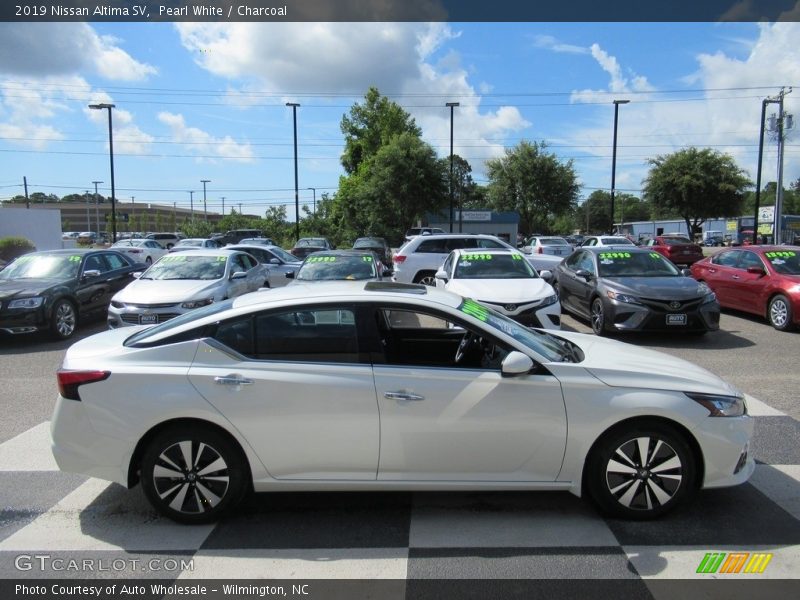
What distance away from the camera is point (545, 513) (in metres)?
3.79

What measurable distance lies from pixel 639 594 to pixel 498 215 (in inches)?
1654

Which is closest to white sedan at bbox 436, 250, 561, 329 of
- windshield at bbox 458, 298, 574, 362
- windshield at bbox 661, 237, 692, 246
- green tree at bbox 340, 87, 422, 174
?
windshield at bbox 458, 298, 574, 362

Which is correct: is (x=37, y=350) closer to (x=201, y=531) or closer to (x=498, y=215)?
(x=201, y=531)

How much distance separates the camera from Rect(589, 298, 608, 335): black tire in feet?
32.4

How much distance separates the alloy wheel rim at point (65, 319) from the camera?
Answer: 10.2 metres

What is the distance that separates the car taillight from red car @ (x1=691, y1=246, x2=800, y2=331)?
10.8 meters

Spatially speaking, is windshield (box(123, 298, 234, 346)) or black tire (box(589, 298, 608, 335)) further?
black tire (box(589, 298, 608, 335))

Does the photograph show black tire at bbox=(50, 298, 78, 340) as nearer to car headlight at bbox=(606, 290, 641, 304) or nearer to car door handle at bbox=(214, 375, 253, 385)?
car door handle at bbox=(214, 375, 253, 385)

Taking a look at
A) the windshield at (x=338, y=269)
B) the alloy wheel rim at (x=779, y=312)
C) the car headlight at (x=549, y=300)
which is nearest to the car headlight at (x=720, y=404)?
the car headlight at (x=549, y=300)

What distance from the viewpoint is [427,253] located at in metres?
15.6

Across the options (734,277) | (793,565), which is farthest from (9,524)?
(734,277)

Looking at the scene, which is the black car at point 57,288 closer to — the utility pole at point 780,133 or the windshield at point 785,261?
the windshield at point 785,261

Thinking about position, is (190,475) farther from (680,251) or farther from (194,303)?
(680,251)

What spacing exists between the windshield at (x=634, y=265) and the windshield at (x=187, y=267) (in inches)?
281
